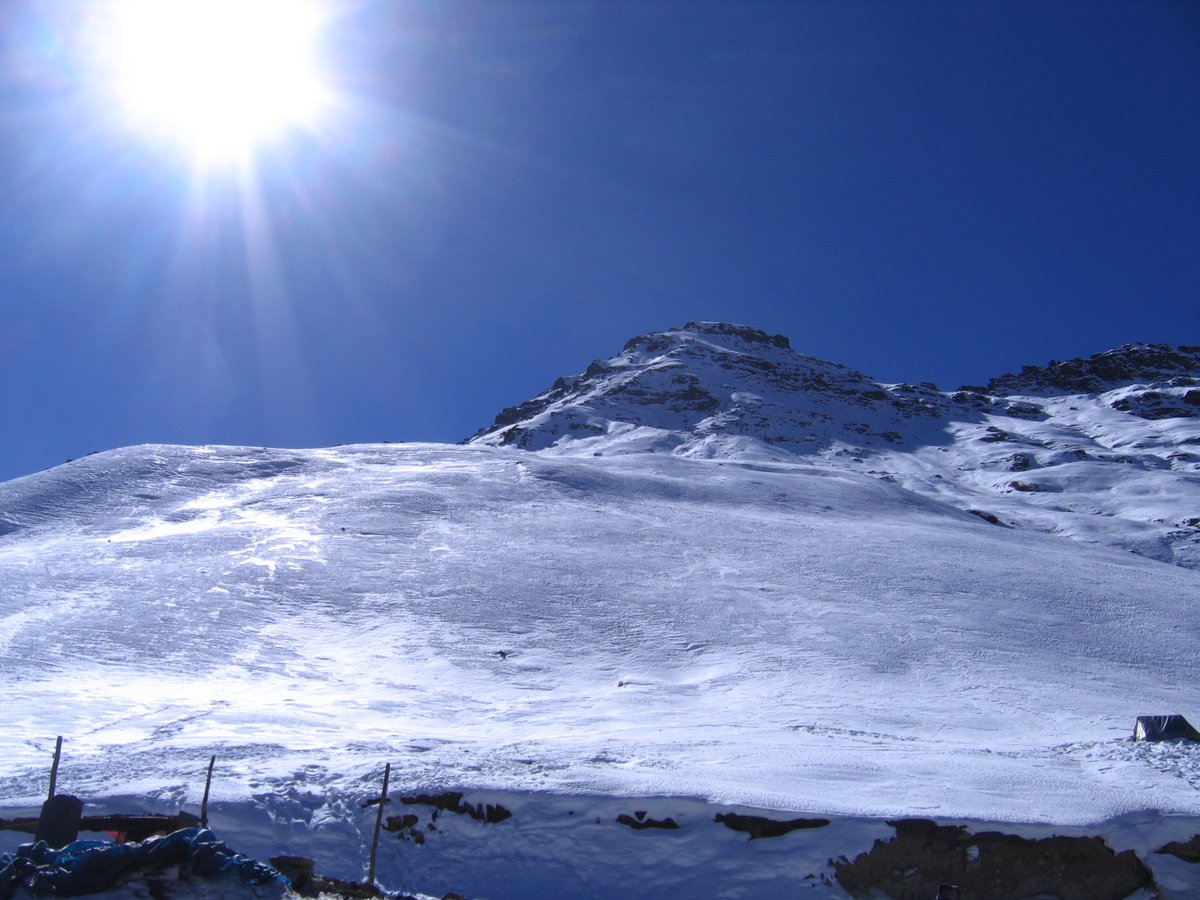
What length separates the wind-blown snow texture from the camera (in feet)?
40.4

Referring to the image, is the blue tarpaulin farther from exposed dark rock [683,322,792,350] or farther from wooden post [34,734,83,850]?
exposed dark rock [683,322,792,350]

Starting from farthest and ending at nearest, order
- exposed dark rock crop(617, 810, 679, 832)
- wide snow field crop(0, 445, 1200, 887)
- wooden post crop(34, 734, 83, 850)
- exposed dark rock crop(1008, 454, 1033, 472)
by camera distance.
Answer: exposed dark rock crop(1008, 454, 1033, 472), wide snow field crop(0, 445, 1200, 887), exposed dark rock crop(617, 810, 679, 832), wooden post crop(34, 734, 83, 850)

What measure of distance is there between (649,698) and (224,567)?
619 inches

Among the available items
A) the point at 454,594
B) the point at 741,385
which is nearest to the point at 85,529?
the point at 454,594

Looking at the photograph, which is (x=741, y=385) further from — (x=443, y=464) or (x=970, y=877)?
(x=970, y=877)

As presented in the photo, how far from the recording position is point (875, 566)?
105ft

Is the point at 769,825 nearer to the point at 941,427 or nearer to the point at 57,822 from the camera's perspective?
the point at 57,822

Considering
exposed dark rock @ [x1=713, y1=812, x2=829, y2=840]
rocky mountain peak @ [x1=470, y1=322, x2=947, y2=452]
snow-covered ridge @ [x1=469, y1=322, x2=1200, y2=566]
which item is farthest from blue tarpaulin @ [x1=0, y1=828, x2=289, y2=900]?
rocky mountain peak @ [x1=470, y1=322, x2=947, y2=452]

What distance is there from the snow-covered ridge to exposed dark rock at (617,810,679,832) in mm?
53236

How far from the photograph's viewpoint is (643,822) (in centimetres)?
1049

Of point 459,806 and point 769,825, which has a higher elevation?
point 459,806

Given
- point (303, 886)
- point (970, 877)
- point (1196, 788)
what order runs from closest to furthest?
point (303, 886) → point (970, 877) → point (1196, 788)

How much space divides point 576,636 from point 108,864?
16303 millimetres

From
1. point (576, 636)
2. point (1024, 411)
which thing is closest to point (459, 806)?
point (576, 636)
